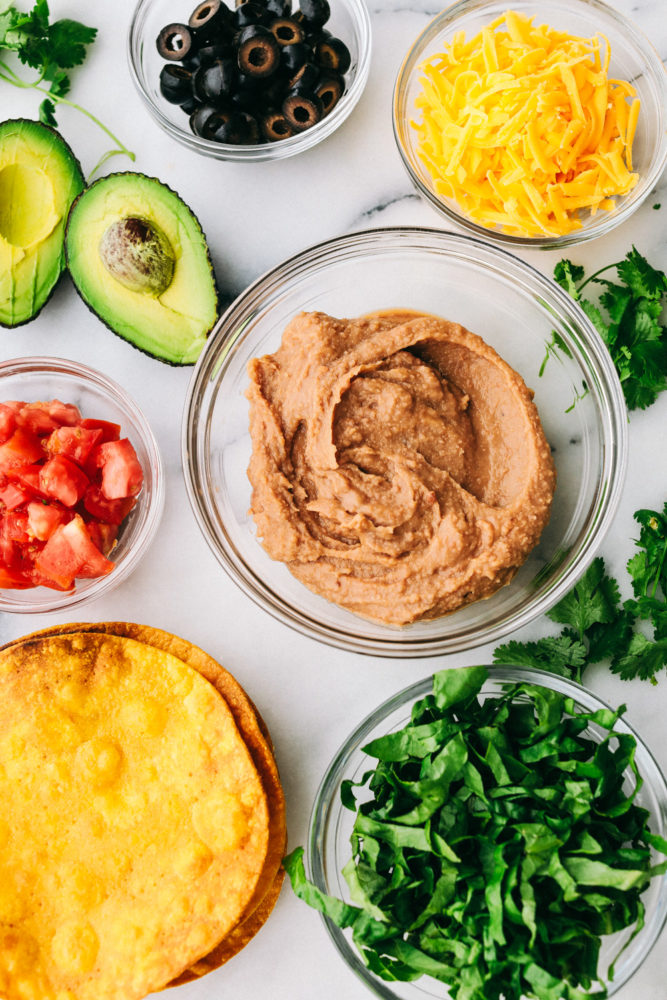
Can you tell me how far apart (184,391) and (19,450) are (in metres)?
0.46

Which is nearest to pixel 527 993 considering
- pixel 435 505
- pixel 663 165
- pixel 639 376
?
pixel 435 505

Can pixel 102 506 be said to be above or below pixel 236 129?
below

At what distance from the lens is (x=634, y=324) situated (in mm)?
2189

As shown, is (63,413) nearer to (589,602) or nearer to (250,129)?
(250,129)

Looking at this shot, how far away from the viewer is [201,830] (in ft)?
7.05

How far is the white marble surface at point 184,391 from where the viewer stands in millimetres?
2273

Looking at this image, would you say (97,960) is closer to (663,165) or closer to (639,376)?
(639,376)

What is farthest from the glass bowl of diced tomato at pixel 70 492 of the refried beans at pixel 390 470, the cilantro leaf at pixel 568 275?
the cilantro leaf at pixel 568 275

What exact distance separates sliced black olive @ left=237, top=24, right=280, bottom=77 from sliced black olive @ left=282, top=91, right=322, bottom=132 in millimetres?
81

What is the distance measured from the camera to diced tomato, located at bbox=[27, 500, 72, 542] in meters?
2.14

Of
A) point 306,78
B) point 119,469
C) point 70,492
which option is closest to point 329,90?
point 306,78

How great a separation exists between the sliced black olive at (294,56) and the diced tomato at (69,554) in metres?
1.25

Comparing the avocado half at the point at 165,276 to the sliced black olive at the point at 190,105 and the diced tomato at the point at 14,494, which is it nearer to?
the sliced black olive at the point at 190,105

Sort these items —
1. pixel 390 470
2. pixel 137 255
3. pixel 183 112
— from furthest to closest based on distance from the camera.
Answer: pixel 183 112
pixel 137 255
pixel 390 470
